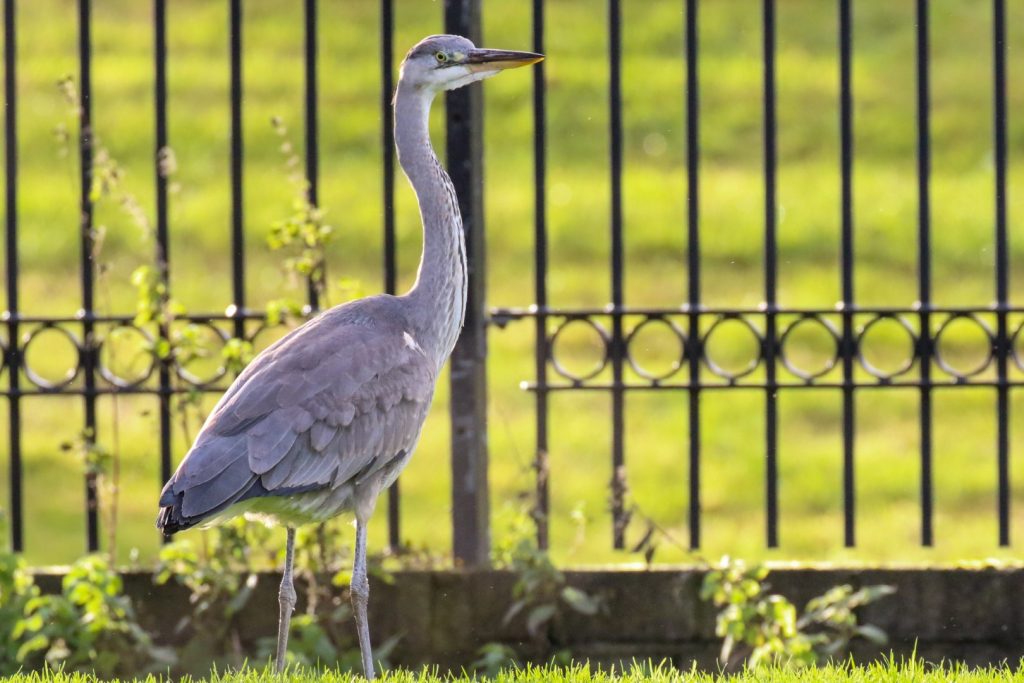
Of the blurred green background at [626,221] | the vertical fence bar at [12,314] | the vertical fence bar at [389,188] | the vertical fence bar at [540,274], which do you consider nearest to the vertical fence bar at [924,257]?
the blurred green background at [626,221]

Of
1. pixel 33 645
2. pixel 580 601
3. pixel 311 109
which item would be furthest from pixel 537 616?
pixel 311 109

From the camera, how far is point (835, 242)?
13094mm

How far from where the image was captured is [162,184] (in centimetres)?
607

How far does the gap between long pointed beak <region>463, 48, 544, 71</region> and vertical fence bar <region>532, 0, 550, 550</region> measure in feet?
2.91

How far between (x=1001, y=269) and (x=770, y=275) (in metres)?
0.84

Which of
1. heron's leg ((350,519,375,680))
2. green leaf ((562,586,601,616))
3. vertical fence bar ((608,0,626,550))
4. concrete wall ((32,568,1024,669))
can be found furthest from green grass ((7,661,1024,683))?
vertical fence bar ((608,0,626,550))

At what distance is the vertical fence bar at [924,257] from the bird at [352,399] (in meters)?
1.78

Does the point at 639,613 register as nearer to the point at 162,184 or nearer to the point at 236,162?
the point at 236,162

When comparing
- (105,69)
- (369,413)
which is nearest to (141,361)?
(369,413)

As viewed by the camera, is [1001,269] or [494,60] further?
[1001,269]

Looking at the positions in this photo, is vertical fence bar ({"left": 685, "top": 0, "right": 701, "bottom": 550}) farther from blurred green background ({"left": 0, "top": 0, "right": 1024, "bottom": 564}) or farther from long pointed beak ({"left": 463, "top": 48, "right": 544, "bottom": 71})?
long pointed beak ({"left": 463, "top": 48, "right": 544, "bottom": 71})

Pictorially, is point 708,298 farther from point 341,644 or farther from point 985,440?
point 341,644

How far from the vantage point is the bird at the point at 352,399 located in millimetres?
4457

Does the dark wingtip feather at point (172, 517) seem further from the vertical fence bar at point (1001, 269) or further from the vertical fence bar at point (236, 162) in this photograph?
the vertical fence bar at point (1001, 269)
